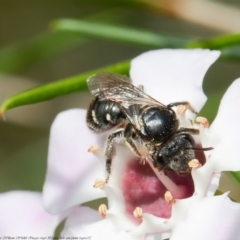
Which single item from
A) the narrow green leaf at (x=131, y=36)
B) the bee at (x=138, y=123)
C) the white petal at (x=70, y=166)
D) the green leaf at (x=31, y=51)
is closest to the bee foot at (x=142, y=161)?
the bee at (x=138, y=123)

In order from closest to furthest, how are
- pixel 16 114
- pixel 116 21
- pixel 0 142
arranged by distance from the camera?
pixel 116 21 < pixel 16 114 < pixel 0 142

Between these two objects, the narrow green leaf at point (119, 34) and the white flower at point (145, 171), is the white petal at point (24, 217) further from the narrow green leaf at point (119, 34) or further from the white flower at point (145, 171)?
the narrow green leaf at point (119, 34)

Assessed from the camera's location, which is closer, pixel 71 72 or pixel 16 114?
pixel 16 114

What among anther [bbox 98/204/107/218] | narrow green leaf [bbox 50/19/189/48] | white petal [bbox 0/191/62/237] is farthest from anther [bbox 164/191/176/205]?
narrow green leaf [bbox 50/19/189/48]

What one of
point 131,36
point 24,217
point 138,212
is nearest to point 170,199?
point 138,212

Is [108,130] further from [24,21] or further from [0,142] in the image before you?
[24,21]

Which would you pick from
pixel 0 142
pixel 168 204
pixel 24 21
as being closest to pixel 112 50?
pixel 24 21

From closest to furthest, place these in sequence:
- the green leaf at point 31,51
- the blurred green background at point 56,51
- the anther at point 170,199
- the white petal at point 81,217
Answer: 1. the anther at point 170,199
2. the white petal at point 81,217
3. the blurred green background at point 56,51
4. the green leaf at point 31,51
